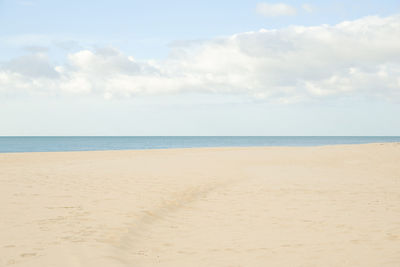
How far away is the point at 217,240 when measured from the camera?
22.8 feet

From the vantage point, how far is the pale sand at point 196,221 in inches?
230

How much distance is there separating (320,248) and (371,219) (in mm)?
2792

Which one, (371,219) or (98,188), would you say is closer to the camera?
(371,219)

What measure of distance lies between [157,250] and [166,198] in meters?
4.59

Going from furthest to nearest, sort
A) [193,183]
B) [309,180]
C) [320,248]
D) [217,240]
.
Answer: [309,180]
[193,183]
[217,240]
[320,248]

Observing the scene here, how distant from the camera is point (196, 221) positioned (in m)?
8.55

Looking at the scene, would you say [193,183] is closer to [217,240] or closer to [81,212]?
[81,212]

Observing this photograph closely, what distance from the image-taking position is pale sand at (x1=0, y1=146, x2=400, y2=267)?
5.85 meters

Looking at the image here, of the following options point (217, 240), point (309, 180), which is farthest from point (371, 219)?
point (309, 180)

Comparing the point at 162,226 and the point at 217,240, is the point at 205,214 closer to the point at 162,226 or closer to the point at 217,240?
the point at 162,226

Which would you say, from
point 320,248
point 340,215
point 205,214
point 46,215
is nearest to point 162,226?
point 205,214

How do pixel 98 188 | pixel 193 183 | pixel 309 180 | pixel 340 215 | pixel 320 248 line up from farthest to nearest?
1. pixel 309 180
2. pixel 193 183
3. pixel 98 188
4. pixel 340 215
5. pixel 320 248

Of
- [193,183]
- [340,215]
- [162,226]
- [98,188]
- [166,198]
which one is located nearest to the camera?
[162,226]

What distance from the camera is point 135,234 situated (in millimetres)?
7371
